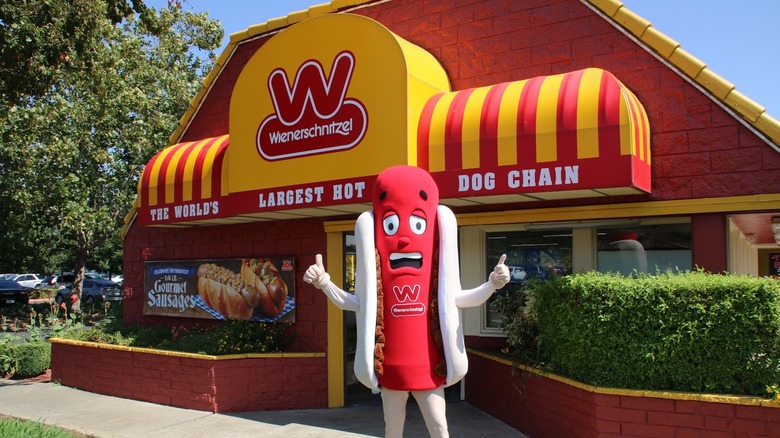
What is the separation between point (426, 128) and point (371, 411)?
3.92 metres

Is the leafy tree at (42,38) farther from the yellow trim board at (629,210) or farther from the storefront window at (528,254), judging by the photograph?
the storefront window at (528,254)

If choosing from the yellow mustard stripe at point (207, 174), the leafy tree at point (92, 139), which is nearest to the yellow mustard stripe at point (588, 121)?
the yellow mustard stripe at point (207, 174)

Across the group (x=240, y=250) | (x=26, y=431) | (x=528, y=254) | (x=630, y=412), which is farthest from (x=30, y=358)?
(x=630, y=412)

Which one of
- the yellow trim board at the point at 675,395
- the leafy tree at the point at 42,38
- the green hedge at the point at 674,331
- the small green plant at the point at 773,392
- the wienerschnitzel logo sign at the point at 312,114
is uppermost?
the leafy tree at the point at 42,38

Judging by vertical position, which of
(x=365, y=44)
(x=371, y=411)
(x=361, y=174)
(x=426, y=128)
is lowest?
(x=371, y=411)

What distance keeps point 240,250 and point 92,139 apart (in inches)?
376

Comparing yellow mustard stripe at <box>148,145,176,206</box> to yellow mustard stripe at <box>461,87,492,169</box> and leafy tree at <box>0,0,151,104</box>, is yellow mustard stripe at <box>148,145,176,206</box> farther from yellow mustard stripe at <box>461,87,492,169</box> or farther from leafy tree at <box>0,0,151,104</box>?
yellow mustard stripe at <box>461,87,492,169</box>

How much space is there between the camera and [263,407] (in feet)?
29.0

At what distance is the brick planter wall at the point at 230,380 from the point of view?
8.73 m

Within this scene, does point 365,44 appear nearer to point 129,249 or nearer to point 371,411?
point 371,411

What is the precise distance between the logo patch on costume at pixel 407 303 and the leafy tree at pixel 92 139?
1231 cm

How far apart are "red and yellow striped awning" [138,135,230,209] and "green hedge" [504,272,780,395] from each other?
17.3 ft

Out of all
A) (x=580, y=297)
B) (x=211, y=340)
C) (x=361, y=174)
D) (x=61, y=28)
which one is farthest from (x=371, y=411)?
(x=61, y=28)

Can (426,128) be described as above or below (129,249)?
above
